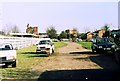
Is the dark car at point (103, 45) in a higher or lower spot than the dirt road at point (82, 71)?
higher

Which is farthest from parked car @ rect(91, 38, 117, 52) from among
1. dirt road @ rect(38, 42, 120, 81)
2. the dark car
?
dirt road @ rect(38, 42, 120, 81)

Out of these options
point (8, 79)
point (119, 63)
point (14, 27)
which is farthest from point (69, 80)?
point (14, 27)

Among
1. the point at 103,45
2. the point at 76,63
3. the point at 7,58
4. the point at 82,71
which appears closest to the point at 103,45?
the point at 103,45

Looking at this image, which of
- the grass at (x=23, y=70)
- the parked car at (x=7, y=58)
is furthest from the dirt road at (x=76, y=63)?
the parked car at (x=7, y=58)

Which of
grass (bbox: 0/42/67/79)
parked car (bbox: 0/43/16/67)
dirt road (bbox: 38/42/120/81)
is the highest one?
parked car (bbox: 0/43/16/67)

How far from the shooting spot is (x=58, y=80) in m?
11.2

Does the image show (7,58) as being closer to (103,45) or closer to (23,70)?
(23,70)

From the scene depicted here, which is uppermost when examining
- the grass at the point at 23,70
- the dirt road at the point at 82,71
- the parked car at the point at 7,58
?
the parked car at the point at 7,58

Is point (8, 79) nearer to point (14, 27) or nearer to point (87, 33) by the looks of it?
point (14, 27)

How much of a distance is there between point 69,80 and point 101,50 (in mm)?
18718

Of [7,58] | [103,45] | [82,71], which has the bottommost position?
[82,71]

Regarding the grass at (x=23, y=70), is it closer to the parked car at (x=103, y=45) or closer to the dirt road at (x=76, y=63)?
the dirt road at (x=76, y=63)

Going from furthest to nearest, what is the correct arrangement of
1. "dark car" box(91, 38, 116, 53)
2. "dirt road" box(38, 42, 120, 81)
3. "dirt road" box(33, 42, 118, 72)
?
"dark car" box(91, 38, 116, 53) < "dirt road" box(33, 42, 118, 72) < "dirt road" box(38, 42, 120, 81)

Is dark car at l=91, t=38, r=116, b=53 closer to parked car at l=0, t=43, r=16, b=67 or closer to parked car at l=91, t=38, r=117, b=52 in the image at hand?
parked car at l=91, t=38, r=117, b=52
